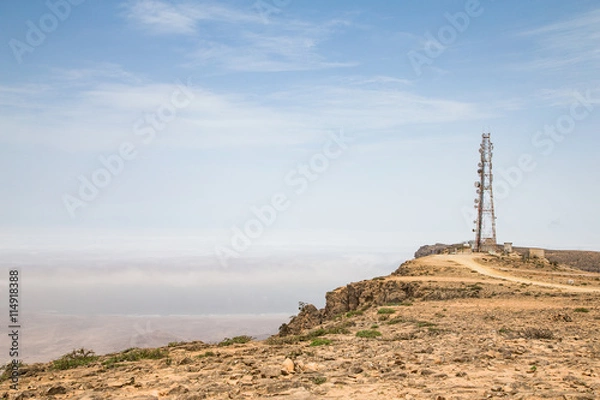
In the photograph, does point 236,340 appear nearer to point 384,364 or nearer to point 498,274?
point 384,364

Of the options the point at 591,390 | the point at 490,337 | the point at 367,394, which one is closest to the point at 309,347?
the point at 490,337

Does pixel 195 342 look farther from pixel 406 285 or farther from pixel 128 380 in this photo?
pixel 406 285

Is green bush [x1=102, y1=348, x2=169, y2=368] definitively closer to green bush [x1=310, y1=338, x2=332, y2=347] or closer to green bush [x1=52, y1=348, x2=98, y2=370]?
green bush [x1=52, y1=348, x2=98, y2=370]

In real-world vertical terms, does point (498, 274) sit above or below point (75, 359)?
above

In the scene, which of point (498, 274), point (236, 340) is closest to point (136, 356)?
point (236, 340)

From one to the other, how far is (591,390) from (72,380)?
32.2ft

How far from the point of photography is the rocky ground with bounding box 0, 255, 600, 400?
9.22 m

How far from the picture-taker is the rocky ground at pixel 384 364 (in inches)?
363

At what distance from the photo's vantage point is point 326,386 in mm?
9531

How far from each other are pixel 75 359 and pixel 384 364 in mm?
8900

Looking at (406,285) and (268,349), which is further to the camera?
(406,285)

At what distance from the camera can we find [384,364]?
11023 mm

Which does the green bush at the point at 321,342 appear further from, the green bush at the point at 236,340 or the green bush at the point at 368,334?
the green bush at the point at 236,340

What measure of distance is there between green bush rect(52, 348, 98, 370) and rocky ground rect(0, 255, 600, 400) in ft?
0.16
